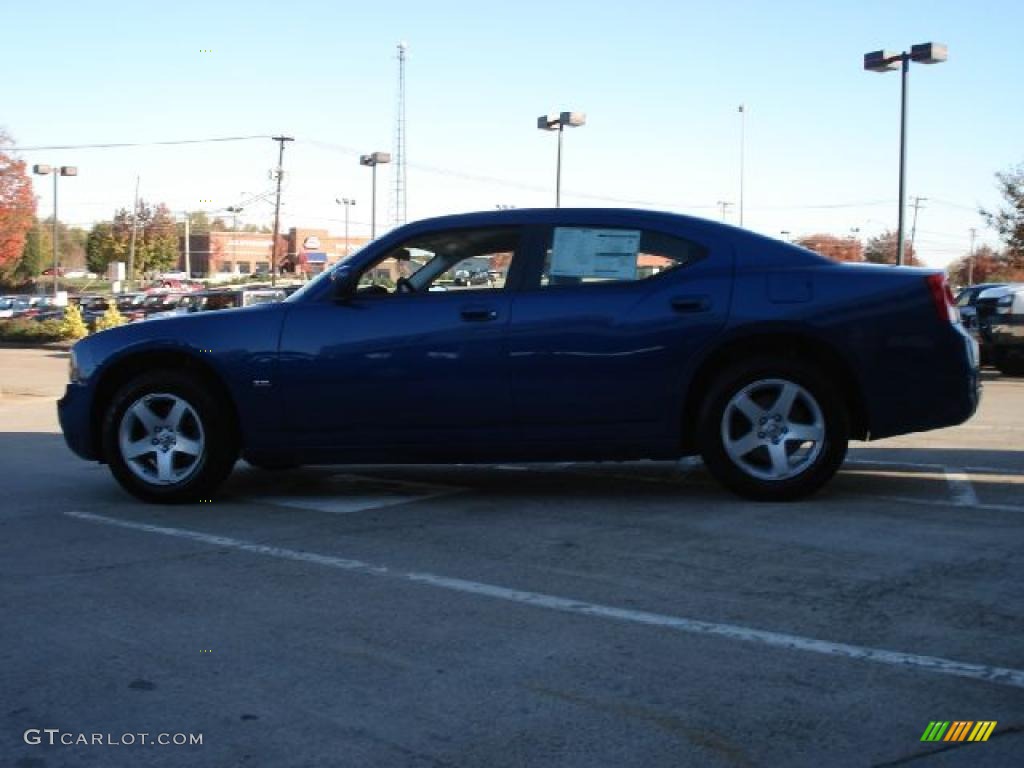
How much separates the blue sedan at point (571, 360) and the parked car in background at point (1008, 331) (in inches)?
497

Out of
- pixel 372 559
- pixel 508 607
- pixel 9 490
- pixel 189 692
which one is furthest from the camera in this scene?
pixel 9 490

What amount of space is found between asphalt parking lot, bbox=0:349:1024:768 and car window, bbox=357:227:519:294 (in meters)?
1.23

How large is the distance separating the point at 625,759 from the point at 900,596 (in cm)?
186

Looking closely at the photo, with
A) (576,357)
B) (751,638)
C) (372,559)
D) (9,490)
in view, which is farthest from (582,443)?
(9,490)

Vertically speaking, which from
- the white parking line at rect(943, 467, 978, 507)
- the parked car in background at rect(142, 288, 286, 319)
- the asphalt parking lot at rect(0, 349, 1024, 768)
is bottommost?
the asphalt parking lot at rect(0, 349, 1024, 768)

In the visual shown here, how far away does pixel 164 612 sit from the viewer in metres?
4.44

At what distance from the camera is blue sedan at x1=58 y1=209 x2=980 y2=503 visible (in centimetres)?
615

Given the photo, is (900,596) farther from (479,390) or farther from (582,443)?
(479,390)

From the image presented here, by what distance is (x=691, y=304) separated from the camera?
20.4ft

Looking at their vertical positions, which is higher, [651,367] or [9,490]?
[651,367]

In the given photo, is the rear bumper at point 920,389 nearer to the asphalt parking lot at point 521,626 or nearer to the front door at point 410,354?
the asphalt parking lot at point 521,626

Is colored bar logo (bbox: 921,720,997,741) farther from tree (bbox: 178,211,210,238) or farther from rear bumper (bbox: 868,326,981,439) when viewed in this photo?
tree (bbox: 178,211,210,238)

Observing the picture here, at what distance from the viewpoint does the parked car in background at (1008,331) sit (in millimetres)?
17922
